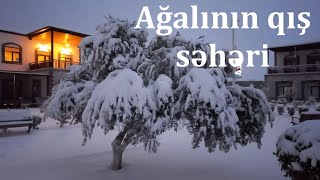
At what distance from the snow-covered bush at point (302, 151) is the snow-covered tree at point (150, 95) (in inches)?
37.0

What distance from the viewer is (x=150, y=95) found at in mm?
6215

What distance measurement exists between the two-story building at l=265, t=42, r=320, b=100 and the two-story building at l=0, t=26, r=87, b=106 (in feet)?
73.5

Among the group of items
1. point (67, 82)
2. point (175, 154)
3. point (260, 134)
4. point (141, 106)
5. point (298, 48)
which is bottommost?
point (175, 154)

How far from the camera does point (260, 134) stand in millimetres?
7336

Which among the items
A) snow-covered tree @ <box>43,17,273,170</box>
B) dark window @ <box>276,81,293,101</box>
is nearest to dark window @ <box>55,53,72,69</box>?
dark window @ <box>276,81,293,101</box>

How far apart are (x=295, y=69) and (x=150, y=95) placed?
33.0 m

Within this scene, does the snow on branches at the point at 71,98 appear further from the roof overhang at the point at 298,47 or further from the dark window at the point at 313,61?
the roof overhang at the point at 298,47

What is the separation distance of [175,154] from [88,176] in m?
3.49

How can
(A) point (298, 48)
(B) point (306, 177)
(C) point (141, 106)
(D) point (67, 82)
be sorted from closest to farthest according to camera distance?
(B) point (306, 177)
(C) point (141, 106)
(D) point (67, 82)
(A) point (298, 48)

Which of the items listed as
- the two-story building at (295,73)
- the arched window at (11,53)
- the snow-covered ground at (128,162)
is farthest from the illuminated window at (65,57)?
the snow-covered ground at (128,162)

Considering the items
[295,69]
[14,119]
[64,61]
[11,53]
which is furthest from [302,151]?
[295,69]

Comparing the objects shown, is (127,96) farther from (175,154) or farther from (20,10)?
(20,10)

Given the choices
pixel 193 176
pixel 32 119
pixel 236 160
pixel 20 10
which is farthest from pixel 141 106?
pixel 20 10

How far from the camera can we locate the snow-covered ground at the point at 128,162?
7.50 meters
